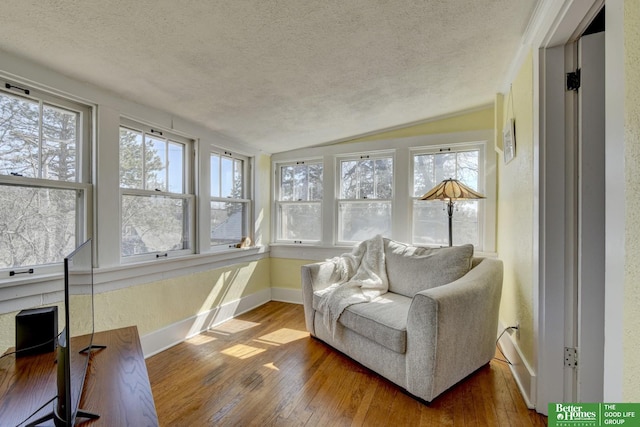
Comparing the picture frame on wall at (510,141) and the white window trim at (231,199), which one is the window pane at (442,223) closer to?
the picture frame on wall at (510,141)

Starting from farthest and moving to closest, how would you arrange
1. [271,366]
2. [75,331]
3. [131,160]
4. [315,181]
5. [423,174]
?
1. [315,181]
2. [423,174]
3. [131,160]
4. [271,366]
5. [75,331]

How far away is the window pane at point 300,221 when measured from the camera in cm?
356

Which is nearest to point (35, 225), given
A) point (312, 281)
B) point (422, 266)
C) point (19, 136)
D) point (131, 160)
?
point (19, 136)

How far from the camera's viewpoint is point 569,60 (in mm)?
1494

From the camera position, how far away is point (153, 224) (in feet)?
7.79

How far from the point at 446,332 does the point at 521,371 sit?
2.12 ft

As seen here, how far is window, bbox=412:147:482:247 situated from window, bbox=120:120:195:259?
7.50 ft

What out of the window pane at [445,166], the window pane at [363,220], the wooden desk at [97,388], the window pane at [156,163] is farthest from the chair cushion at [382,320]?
the window pane at [156,163]

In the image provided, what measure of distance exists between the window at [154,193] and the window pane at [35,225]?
0.32 meters

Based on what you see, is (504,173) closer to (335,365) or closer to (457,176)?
(457,176)

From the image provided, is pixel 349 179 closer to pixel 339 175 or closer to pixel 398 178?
pixel 339 175

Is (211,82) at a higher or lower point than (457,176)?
higher

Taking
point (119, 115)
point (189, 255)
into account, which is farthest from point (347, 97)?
point (189, 255)

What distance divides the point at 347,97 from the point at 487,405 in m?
2.30
